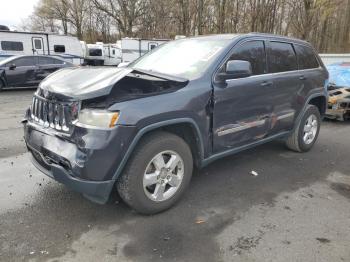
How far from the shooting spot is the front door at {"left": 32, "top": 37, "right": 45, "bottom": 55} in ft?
58.4

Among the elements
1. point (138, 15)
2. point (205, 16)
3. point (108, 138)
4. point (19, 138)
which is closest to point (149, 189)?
point (108, 138)

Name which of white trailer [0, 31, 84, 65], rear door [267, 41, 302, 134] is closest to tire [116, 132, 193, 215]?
rear door [267, 41, 302, 134]

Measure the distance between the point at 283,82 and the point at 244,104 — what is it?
3.23 feet

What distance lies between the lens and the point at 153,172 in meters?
3.20

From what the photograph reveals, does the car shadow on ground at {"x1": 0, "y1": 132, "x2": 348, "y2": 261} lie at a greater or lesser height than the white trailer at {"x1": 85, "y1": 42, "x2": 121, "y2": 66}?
lesser

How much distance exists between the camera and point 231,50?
12.4ft

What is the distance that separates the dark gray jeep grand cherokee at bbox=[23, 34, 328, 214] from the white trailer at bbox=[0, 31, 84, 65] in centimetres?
1537

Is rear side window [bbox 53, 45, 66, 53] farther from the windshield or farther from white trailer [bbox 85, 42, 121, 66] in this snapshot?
the windshield

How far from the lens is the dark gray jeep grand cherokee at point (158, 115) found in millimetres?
2777

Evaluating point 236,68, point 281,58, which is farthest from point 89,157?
point 281,58

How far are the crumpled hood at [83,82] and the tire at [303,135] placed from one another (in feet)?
10.7

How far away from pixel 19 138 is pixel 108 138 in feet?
13.2

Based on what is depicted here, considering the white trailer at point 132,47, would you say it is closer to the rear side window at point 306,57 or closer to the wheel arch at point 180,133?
the rear side window at point 306,57

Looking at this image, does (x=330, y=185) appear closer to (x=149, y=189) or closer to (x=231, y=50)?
(x=231, y=50)
